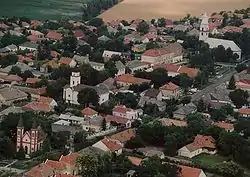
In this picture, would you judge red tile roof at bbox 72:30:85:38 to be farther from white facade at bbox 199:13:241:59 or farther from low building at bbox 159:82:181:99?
low building at bbox 159:82:181:99

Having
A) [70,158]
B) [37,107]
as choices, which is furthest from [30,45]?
[70,158]

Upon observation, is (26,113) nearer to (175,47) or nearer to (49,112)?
(49,112)

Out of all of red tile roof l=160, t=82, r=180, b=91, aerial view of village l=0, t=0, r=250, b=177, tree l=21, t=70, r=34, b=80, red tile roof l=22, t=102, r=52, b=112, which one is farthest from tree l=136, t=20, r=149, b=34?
red tile roof l=22, t=102, r=52, b=112

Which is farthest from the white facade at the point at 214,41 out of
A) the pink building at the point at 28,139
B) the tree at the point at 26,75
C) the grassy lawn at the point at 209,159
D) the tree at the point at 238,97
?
the pink building at the point at 28,139

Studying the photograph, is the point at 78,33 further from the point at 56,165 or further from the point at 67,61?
the point at 56,165

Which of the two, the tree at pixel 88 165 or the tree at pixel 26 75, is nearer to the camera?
the tree at pixel 88 165

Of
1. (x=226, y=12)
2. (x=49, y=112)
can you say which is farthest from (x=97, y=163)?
(x=226, y=12)

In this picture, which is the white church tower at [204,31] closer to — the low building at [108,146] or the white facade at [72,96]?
the white facade at [72,96]
